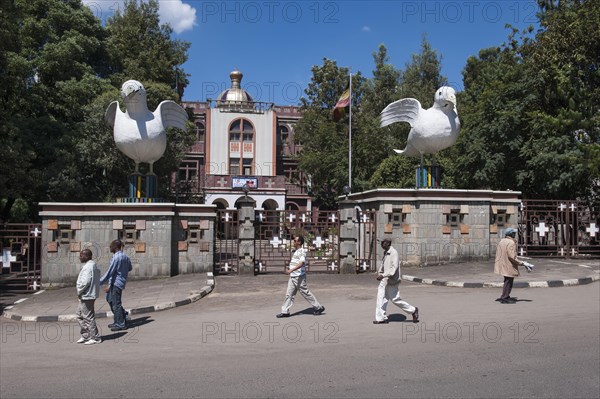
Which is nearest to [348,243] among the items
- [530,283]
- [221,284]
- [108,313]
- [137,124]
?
[221,284]

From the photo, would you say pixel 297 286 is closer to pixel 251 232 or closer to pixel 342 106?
pixel 251 232

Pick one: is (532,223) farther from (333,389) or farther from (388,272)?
(333,389)

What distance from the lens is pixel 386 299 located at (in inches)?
342

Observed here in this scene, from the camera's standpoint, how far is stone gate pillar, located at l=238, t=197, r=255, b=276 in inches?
603

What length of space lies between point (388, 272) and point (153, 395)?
4.55 meters

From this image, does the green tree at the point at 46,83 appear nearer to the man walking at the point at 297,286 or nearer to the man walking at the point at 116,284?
the man walking at the point at 116,284

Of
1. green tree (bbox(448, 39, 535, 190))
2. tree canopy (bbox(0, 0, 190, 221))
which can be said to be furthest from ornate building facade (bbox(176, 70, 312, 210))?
green tree (bbox(448, 39, 535, 190))

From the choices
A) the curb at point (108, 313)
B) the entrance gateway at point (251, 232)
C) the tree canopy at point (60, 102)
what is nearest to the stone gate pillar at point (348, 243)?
the entrance gateway at point (251, 232)

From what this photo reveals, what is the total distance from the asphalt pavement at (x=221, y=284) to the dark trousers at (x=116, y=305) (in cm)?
159

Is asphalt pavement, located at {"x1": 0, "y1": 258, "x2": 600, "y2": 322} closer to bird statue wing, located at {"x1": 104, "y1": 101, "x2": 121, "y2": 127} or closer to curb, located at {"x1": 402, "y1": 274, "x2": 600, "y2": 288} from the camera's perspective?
curb, located at {"x1": 402, "y1": 274, "x2": 600, "y2": 288}

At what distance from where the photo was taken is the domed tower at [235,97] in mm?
44156

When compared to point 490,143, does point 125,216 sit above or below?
below

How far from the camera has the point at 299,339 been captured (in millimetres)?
7777

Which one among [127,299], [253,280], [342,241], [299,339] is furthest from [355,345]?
[342,241]
